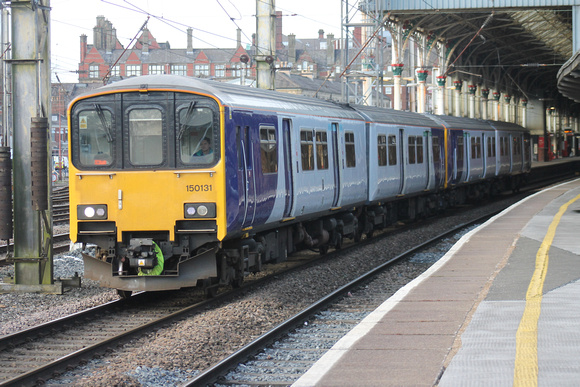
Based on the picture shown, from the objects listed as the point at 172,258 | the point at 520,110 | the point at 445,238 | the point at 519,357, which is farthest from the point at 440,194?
the point at 520,110

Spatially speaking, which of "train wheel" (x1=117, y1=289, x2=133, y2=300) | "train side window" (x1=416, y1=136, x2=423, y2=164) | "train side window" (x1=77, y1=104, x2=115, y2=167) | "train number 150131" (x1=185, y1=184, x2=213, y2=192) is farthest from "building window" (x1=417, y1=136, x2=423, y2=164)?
"train side window" (x1=77, y1=104, x2=115, y2=167)

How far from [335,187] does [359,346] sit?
942 centimetres

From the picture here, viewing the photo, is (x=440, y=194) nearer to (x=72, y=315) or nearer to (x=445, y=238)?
(x=445, y=238)

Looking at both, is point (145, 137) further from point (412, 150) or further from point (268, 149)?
point (412, 150)

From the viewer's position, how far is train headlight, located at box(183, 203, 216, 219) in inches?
439

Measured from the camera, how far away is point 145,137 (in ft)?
37.9

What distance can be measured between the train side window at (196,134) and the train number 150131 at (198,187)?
31 cm

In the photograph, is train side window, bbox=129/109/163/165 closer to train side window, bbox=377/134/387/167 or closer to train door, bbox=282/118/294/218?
train door, bbox=282/118/294/218

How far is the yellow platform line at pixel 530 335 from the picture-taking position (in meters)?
5.94

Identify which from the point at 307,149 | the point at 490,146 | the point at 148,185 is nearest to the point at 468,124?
the point at 490,146

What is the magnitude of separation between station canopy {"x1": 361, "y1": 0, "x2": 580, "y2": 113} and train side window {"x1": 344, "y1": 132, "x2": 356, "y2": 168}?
4776mm

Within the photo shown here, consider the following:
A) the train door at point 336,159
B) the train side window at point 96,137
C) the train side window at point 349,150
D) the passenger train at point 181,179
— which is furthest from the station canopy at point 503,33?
the train side window at point 96,137

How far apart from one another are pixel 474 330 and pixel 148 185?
5217mm

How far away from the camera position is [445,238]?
66.3ft
